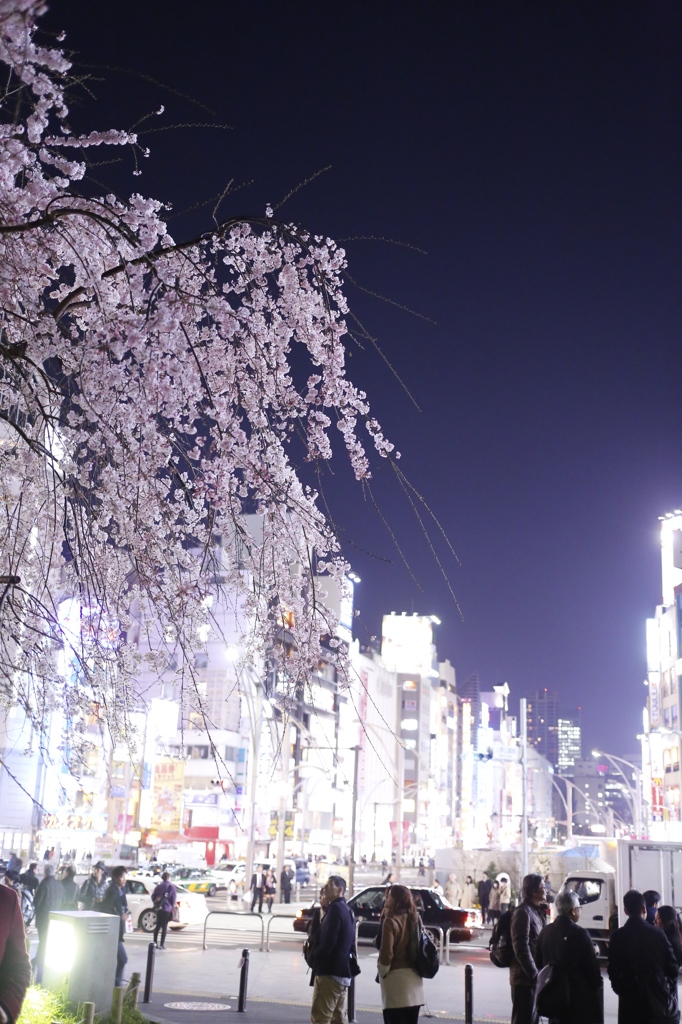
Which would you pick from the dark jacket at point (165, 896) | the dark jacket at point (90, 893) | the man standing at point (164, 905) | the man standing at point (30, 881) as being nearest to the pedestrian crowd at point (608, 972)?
the dark jacket at point (90, 893)

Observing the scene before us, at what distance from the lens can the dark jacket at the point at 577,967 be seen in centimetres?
686

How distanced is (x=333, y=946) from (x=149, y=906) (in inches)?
733

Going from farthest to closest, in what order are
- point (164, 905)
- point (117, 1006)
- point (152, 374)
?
point (164, 905)
point (117, 1006)
point (152, 374)

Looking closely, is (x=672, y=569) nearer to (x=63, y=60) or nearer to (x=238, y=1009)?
(x=238, y=1009)

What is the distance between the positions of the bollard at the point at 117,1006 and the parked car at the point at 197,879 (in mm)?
30003

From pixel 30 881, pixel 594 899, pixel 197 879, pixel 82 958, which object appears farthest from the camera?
pixel 197 879

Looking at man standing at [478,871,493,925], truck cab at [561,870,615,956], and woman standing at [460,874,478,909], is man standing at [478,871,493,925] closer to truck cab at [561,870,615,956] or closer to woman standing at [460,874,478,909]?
woman standing at [460,874,478,909]

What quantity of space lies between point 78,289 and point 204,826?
66.6 metres

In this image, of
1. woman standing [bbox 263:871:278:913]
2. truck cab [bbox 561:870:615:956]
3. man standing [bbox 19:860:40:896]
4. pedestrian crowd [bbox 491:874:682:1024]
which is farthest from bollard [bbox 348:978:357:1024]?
woman standing [bbox 263:871:278:913]

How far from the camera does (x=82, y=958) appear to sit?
9695 millimetres

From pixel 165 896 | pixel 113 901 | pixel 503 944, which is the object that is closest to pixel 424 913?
pixel 165 896

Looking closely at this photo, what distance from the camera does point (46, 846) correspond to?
1918 inches

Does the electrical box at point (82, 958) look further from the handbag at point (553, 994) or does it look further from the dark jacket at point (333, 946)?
the handbag at point (553, 994)

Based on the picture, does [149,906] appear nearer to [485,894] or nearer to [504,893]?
[504,893]
